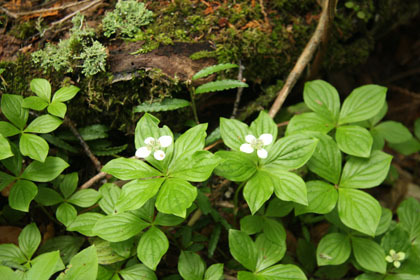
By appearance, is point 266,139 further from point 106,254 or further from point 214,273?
point 106,254

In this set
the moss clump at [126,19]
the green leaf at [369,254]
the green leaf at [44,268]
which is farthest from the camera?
the moss clump at [126,19]

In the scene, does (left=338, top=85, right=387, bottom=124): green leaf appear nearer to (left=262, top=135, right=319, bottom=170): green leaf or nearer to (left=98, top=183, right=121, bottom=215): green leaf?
(left=262, top=135, right=319, bottom=170): green leaf

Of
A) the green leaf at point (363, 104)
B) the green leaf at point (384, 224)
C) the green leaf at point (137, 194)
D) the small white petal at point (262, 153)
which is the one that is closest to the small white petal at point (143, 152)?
the green leaf at point (137, 194)

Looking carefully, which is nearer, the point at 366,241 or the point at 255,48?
the point at 366,241

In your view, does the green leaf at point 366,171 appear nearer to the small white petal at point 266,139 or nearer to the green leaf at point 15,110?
the small white petal at point 266,139

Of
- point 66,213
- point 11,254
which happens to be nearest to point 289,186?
point 66,213

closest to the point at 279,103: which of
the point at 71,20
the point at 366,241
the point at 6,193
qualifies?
the point at 366,241

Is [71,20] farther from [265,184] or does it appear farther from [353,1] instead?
[353,1]
